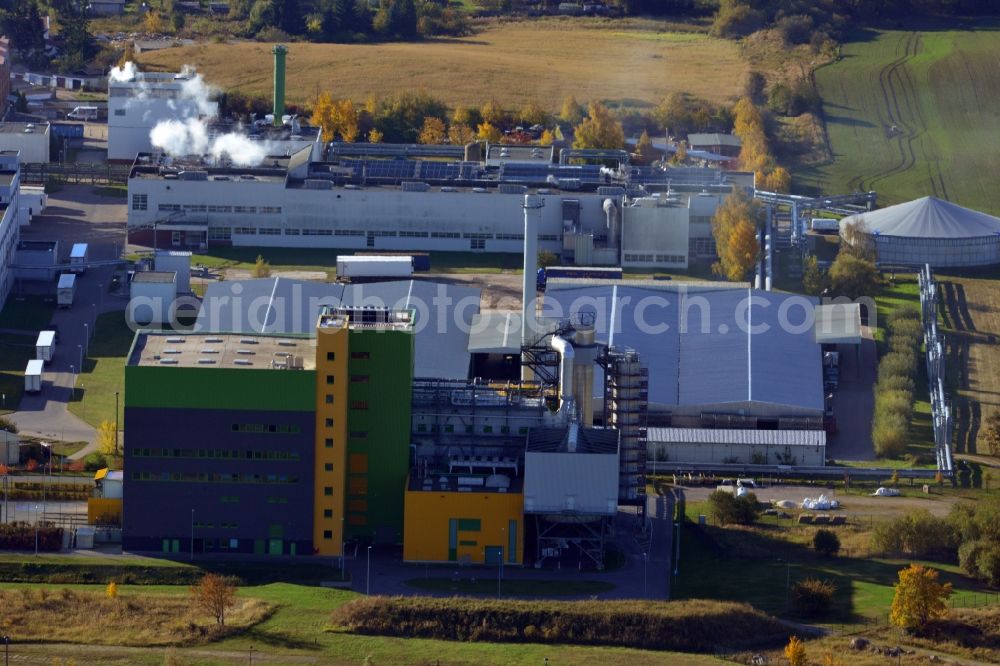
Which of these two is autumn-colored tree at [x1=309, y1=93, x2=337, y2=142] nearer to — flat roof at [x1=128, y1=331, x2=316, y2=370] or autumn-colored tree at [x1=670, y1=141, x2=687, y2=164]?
autumn-colored tree at [x1=670, y1=141, x2=687, y2=164]

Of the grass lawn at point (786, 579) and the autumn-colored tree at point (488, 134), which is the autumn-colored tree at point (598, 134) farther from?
the grass lawn at point (786, 579)

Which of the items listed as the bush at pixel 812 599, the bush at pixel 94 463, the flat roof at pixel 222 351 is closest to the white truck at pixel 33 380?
the bush at pixel 94 463

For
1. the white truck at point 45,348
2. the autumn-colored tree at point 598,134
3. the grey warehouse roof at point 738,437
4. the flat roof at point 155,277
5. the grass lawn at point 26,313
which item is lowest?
the grey warehouse roof at point 738,437

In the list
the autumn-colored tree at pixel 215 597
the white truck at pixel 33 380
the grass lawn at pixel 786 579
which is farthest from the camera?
the white truck at pixel 33 380

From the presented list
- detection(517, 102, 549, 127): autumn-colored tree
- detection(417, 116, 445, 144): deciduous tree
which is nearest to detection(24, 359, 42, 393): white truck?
detection(417, 116, 445, 144): deciduous tree

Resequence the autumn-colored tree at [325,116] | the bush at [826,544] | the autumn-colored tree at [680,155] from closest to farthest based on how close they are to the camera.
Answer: the bush at [826,544], the autumn-colored tree at [680,155], the autumn-colored tree at [325,116]

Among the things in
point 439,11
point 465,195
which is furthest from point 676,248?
point 439,11

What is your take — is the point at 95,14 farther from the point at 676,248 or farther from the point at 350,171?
the point at 676,248
